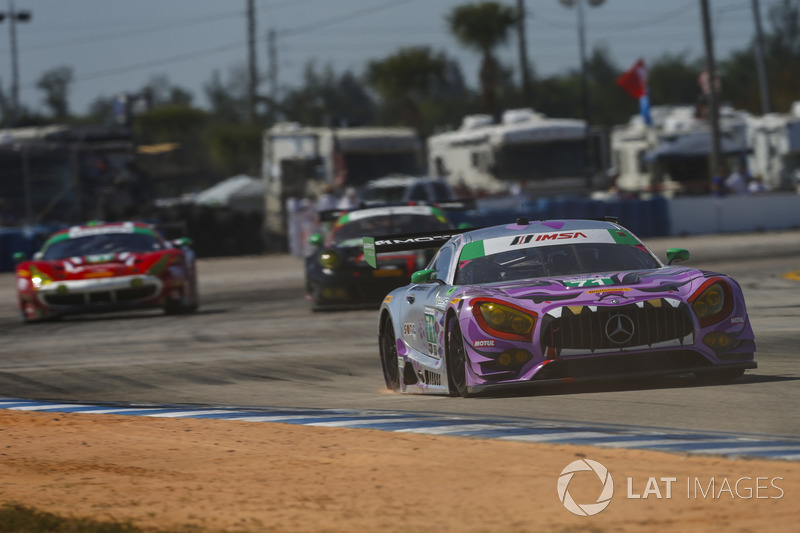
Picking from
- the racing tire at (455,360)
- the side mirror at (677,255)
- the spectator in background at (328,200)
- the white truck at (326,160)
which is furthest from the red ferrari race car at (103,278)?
the white truck at (326,160)

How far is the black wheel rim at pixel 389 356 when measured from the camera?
11078mm

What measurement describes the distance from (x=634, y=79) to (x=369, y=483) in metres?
41.8

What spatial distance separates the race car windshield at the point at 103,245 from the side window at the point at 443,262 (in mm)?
10130

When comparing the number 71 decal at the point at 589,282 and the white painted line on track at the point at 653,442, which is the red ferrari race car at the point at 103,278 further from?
the white painted line on track at the point at 653,442

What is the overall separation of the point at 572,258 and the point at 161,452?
11.1ft

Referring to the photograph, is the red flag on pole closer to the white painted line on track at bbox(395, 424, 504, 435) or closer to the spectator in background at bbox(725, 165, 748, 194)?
the spectator in background at bbox(725, 165, 748, 194)

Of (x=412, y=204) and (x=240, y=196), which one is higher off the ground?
(x=240, y=196)

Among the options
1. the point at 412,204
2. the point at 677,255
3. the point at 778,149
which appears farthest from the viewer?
the point at 778,149

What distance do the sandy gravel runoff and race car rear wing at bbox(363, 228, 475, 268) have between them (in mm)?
2805

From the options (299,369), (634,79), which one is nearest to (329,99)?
(634,79)

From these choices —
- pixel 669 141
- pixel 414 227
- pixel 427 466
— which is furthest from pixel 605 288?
pixel 669 141

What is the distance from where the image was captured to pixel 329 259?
1925 centimetres

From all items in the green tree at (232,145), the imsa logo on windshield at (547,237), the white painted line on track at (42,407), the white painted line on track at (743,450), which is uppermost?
the green tree at (232,145)

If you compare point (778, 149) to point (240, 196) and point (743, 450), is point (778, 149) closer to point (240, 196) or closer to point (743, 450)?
point (240, 196)
